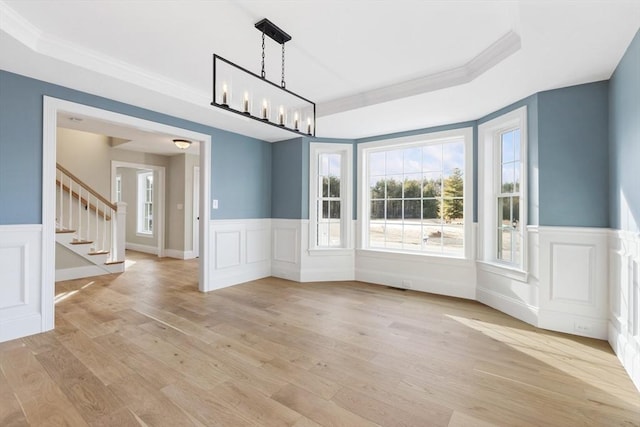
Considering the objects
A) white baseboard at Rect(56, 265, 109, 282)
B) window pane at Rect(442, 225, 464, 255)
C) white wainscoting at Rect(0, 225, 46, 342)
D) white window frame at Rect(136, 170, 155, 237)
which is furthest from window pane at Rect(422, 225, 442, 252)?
white window frame at Rect(136, 170, 155, 237)

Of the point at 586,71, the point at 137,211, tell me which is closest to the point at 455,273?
the point at 586,71

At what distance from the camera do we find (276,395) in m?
1.96

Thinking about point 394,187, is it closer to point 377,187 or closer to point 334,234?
point 377,187

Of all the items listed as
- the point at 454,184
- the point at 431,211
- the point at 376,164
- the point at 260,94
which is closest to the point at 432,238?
the point at 431,211

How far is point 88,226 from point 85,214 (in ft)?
1.17

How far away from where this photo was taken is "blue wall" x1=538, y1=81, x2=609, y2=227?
2.85 meters

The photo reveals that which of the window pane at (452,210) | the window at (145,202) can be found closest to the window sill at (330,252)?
the window pane at (452,210)

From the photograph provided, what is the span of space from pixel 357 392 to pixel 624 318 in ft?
7.30

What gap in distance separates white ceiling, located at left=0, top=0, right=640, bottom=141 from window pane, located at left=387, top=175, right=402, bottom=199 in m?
1.37

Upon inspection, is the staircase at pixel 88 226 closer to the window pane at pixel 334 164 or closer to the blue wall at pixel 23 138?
the blue wall at pixel 23 138

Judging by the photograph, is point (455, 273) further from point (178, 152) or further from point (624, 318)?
point (178, 152)

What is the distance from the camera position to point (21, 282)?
2.82 metres

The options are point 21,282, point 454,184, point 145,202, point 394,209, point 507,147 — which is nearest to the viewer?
point 21,282

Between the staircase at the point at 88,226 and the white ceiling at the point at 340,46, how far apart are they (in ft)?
10.5
